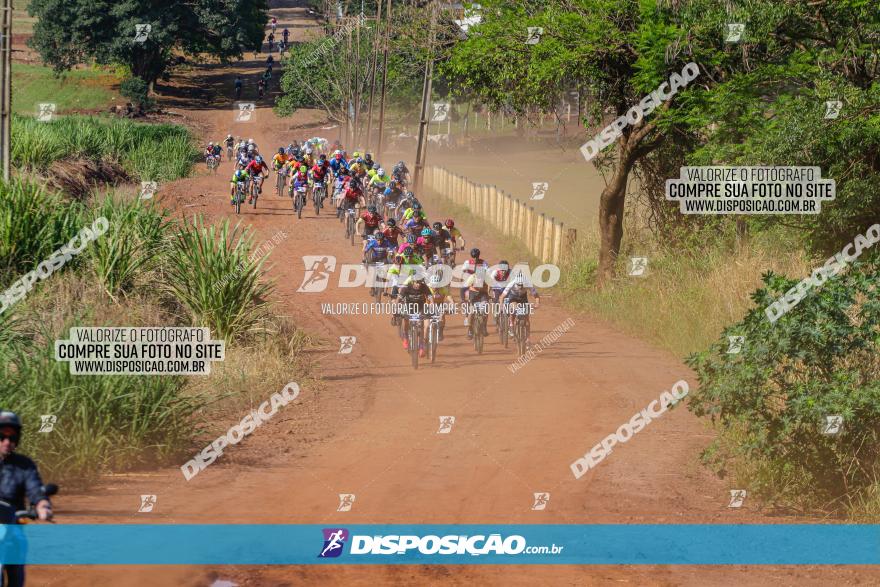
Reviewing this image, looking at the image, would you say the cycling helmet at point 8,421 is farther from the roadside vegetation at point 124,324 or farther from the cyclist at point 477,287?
the cyclist at point 477,287

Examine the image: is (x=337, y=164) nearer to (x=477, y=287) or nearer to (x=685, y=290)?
(x=685, y=290)

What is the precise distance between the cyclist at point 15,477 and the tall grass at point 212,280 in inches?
424

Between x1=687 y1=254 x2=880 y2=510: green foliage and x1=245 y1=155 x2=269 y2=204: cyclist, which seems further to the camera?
x1=245 y1=155 x2=269 y2=204: cyclist

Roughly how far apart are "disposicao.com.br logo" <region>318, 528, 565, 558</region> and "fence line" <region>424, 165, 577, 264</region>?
1943 cm

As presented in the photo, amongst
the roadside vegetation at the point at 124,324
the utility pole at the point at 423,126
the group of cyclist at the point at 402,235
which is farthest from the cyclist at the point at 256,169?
the roadside vegetation at the point at 124,324

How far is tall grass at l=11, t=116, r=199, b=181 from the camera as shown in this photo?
3095cm

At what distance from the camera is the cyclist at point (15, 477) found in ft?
22.9

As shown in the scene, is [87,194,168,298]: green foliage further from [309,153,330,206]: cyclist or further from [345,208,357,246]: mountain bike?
[309,153,330,206]: cyclist

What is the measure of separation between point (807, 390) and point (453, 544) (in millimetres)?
4312

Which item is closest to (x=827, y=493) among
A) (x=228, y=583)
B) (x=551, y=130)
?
(x=228, y=583)

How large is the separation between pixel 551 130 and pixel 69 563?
294 feet

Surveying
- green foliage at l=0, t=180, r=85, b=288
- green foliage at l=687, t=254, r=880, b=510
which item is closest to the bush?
green foliage at l=0, t=180, r=85, b=288

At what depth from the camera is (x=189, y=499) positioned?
11.0m

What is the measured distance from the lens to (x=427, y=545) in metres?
10.1
